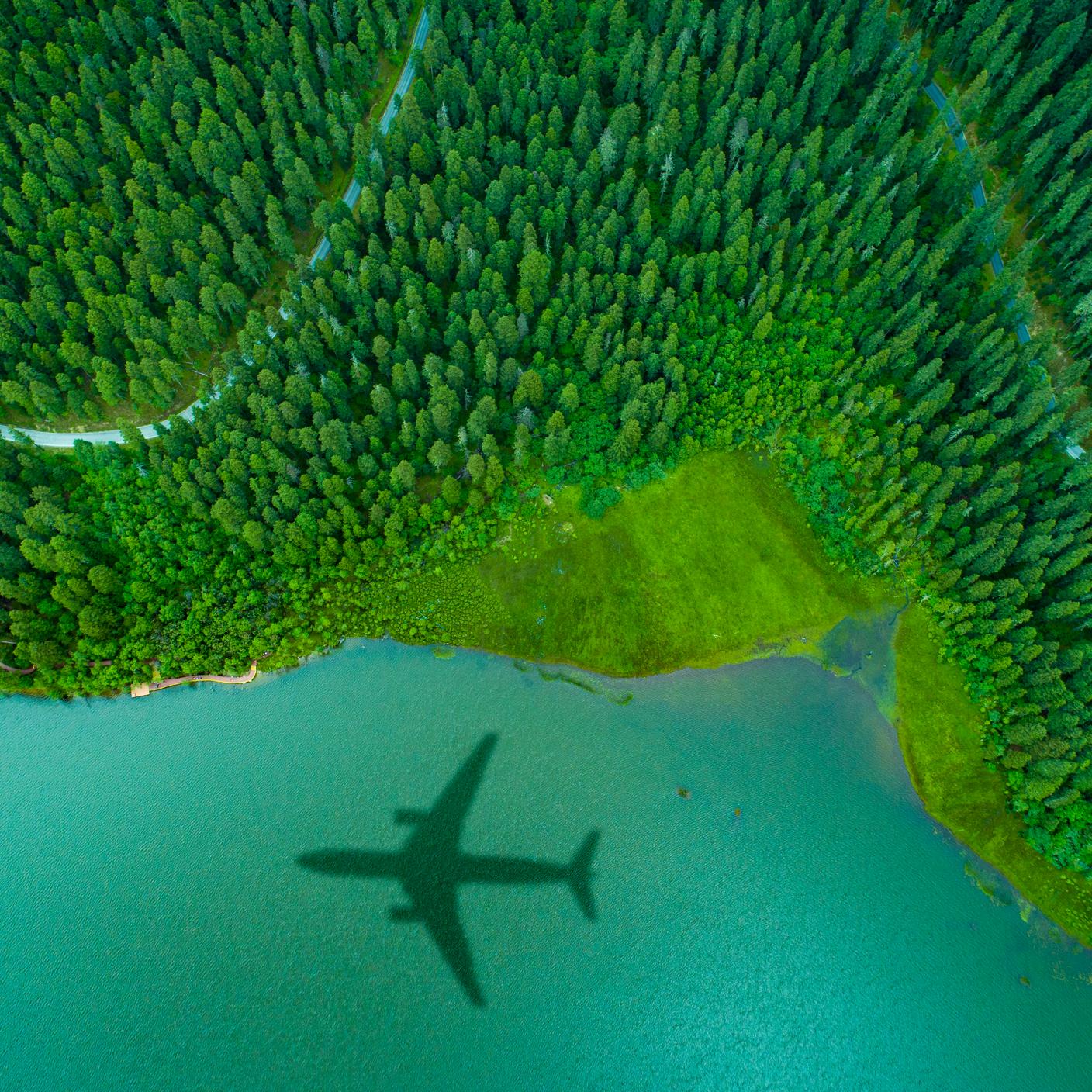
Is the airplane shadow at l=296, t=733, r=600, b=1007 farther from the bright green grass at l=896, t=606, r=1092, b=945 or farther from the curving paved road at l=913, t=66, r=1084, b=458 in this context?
the curving paved road at l=913, t=66, r=1084, b=458

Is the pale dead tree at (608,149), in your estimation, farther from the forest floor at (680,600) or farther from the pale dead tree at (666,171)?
the forest floor at (680,600)

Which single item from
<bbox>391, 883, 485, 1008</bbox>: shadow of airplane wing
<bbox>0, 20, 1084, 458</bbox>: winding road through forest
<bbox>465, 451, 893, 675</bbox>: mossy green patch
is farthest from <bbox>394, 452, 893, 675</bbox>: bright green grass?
<bbox>0, 20, 1084, 458</bbox>: winding road through forest

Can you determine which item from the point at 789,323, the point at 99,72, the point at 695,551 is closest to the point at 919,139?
the point at 789,323

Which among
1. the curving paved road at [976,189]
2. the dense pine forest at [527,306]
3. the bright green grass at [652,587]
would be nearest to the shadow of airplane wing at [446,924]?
the bright green grass at [652,587]

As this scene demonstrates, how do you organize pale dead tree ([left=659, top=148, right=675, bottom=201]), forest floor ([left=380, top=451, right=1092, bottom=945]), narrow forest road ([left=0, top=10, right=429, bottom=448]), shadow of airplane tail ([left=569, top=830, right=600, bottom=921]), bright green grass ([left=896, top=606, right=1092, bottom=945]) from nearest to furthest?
shadow of airplane tail ([left=569, top=830, right=600, bottom=921]) < bright green grass ([left=896, top=606, right=1092, bottom=945]) < forest floor ([left=380, top=451, right=1092, bottom=945]) < narrow forest road ([left=0, top=10, right=429, bottom=448]) < pale dead tree ([left=659, top=148, right=675, bottom=201])

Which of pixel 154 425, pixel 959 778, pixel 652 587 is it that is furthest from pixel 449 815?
pixel 154 425

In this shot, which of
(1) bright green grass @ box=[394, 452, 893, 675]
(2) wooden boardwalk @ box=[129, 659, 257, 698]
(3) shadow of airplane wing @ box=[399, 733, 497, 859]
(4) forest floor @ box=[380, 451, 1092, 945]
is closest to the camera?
(3) shadow of airplane wing @ box=[399, 733, 497, 859]

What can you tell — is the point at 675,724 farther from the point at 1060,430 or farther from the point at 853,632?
the point at 1060,430
